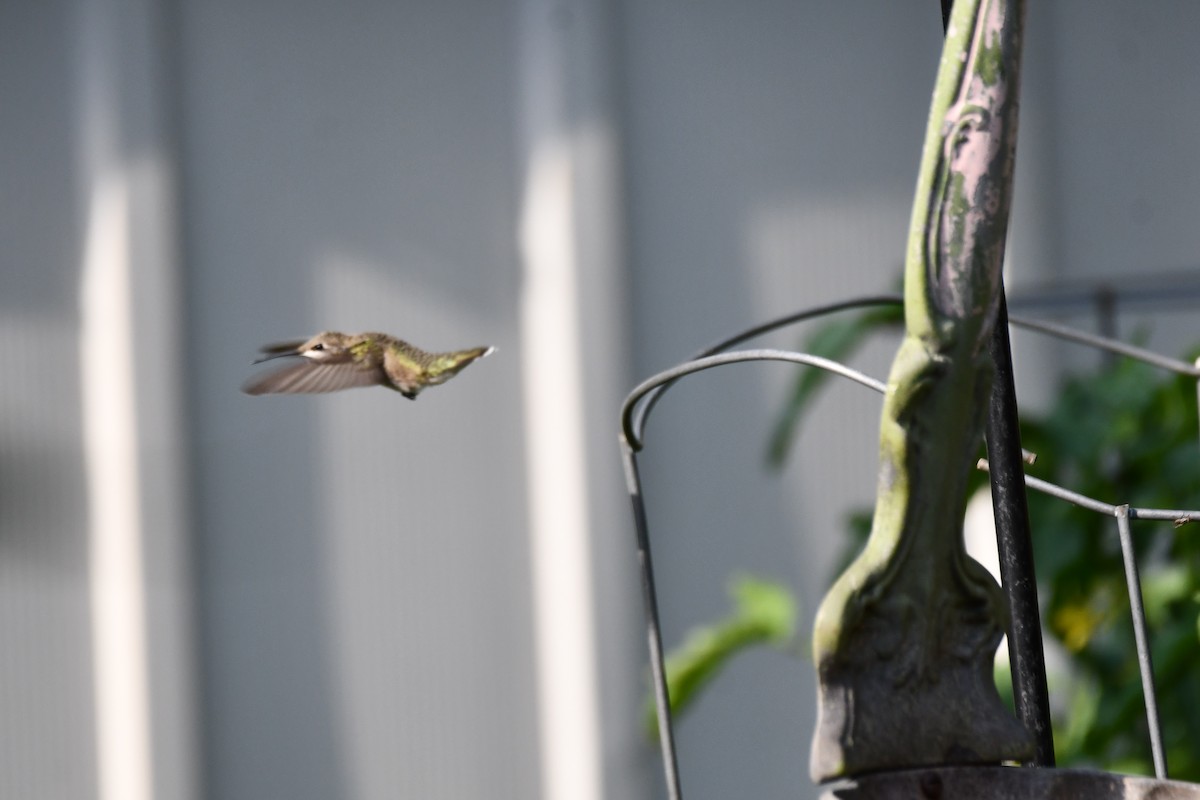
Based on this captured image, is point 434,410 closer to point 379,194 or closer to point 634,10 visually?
point 379,194

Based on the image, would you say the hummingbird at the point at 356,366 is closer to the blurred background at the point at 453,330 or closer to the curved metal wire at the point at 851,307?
the curved metal wire at the point at 851,307

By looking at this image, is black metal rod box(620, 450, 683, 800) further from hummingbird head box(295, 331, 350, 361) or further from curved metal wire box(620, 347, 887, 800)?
hummingbird head box(295, 331, 350, 361)

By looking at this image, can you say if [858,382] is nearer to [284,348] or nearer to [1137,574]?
[1137,574]

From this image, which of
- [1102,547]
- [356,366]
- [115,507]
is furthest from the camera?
[115,507]

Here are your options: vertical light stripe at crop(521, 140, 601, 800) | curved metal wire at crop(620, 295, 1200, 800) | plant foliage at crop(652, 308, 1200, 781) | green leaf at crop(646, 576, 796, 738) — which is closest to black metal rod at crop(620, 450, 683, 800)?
curved metal wire at crop(620, 295, 1200, 800)

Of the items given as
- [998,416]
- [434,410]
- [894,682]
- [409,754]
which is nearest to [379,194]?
[434,410]

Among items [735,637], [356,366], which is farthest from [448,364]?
[735,637]
